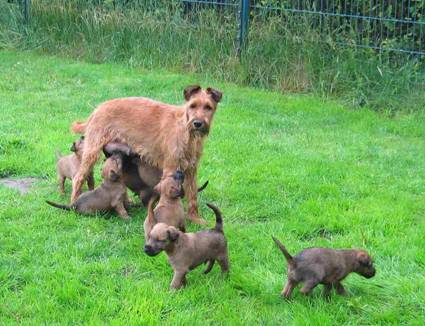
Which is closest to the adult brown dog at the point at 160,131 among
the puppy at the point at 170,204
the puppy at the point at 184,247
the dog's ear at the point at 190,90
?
the dog's ear at the point at 190,90

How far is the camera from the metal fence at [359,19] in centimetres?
1216

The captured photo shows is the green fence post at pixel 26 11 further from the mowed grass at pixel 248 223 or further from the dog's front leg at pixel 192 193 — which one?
the dog's front leg at pixel 192 193

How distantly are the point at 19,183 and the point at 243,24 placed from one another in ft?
21.3

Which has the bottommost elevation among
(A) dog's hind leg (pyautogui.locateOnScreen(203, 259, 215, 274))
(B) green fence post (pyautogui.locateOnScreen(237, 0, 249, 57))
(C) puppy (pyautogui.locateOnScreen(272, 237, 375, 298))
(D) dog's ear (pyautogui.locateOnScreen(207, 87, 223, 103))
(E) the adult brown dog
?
(A) dog's hind leg (pyautogui.locateOnScreen(203, 259, 215, 274))

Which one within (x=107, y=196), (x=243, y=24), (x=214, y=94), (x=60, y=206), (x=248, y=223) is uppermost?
(x=243, y=24)

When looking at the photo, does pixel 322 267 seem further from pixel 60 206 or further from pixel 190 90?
pixel 60 206

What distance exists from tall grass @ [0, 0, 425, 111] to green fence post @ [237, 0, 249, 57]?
0.12m

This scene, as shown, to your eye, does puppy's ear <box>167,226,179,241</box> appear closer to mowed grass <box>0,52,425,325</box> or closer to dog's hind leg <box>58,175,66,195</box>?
mowed grass <box>0,52,425,325</box>

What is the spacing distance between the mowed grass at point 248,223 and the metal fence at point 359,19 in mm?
1766

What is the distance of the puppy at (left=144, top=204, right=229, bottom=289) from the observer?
5.30 m

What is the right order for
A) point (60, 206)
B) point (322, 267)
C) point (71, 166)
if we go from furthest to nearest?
point (71, 166) < point (60, 206) < point (322, 267)

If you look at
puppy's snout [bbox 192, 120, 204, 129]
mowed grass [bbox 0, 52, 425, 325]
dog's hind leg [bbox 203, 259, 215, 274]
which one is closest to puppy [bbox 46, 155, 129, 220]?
mowed grass [bbox 0, 52, 425, 325]

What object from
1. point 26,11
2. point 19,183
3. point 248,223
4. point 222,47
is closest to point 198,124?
point 248,223

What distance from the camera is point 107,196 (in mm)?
6727
